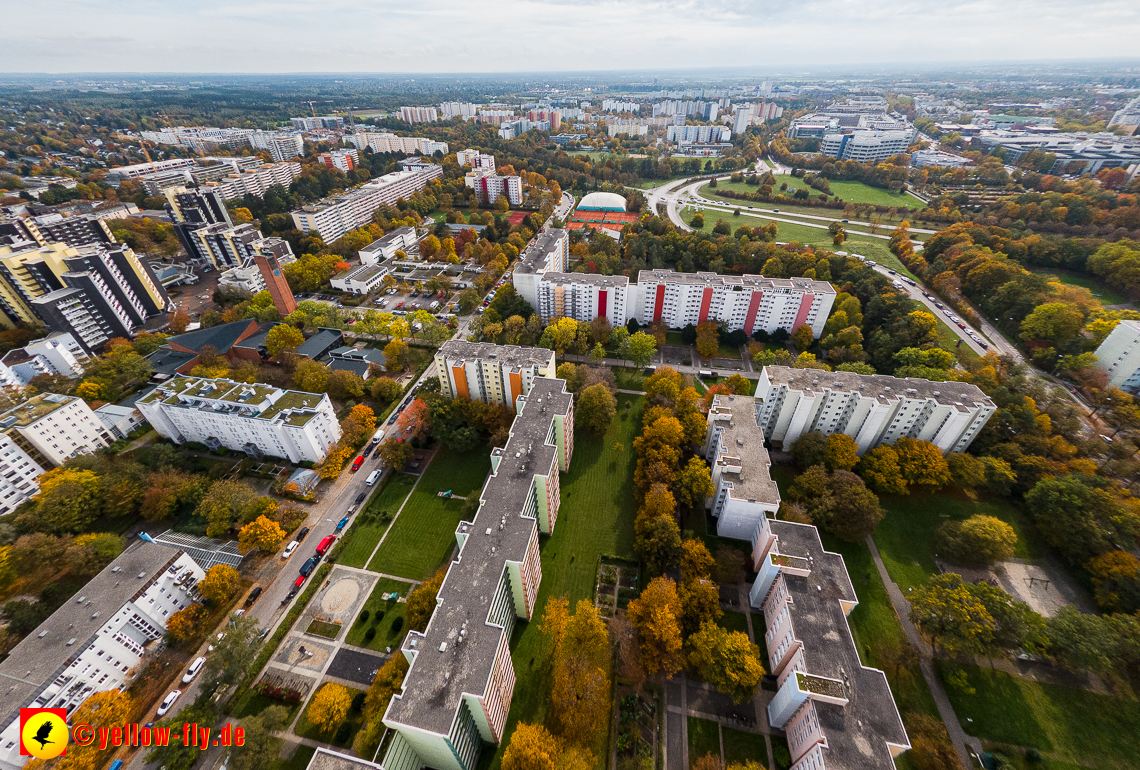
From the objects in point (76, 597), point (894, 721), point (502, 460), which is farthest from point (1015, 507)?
point (76, 597)

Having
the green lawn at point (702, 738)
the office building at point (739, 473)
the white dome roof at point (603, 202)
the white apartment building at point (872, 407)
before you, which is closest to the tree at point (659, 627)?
the green lawn at point (702, 738)

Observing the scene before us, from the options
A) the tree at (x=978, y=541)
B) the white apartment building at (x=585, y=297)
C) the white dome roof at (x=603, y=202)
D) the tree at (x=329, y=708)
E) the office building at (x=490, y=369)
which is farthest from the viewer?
the white dome roof at (x=603, y=202)

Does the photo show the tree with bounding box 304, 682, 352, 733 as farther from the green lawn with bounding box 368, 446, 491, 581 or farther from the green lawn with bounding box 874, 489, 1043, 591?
the green lawn with bounding box 874, 489, 1043, 591

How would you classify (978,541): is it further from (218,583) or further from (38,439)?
(38,439)

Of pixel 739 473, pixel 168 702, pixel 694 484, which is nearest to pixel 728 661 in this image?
pixel 694 484

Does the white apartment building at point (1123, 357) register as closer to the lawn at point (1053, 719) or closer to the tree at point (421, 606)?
the lawn at point (1053, 719)

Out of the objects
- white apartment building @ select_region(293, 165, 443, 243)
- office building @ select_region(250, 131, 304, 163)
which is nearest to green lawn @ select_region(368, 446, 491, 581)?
white apartment building @ select_region(293, 165, 443, 243)
